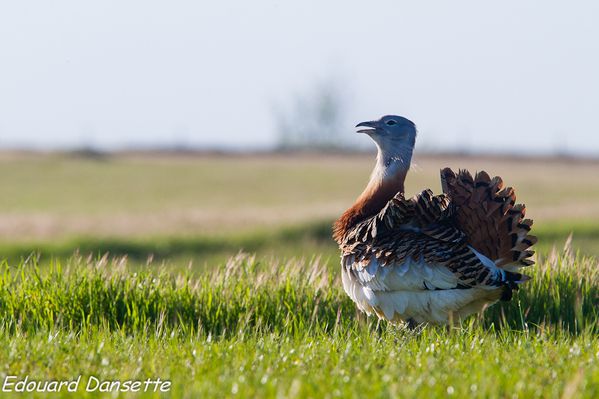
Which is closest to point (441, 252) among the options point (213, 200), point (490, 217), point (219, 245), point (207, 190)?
point (490, 217)

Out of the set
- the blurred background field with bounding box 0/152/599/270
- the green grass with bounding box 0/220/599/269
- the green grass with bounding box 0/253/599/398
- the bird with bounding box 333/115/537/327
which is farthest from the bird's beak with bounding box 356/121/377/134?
the green grass with bounding box 0/220/599/269

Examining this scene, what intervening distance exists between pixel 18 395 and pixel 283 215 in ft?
63.4

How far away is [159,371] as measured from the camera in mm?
5363

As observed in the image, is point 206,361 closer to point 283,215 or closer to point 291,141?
point 283,215

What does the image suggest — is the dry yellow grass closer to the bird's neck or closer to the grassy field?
the grassy field

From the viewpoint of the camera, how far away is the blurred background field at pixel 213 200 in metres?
20.2

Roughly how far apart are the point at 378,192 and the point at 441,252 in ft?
3.21

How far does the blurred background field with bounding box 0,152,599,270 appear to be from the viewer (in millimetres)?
20219

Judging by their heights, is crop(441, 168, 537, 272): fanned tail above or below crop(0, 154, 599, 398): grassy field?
above

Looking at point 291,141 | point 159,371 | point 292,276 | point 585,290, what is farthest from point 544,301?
point 291,141

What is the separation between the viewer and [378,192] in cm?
801

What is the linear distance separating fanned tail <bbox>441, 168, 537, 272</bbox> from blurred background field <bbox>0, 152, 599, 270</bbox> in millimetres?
980

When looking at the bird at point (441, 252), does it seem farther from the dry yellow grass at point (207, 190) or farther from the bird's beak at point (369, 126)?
the dry yellow grass at point (207, 190)

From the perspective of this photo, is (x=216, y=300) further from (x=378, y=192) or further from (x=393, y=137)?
(x=393, y=137)
